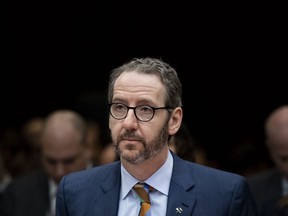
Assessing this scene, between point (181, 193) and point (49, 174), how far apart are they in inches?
119

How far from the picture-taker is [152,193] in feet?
15.2

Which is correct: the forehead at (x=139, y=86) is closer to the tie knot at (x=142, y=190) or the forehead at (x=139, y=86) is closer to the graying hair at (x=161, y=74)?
the graying hair at (x=161, y=74)

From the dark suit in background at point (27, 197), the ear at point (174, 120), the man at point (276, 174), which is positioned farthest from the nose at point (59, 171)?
the ear at point (174, 120)

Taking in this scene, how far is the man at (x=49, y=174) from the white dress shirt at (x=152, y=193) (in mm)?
2677

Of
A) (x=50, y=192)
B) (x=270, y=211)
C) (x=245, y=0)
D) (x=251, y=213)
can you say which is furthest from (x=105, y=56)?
(x=251, y=213)

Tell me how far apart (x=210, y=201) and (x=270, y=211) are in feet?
3.23

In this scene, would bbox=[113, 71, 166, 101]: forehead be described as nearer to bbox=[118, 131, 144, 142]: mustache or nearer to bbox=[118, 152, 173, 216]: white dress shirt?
bbox=[118, 131, 144, 142]: mustache

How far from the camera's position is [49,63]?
1205 cm

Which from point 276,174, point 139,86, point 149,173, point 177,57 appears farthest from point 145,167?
point 177,57

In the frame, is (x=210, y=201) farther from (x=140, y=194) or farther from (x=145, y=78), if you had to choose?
(x=145, y=78)

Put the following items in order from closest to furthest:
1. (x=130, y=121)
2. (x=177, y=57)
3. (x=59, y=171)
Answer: (x=130, y=121), (x=59, y=171), (x=177, y=57)

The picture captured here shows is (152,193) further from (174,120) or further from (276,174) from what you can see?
(276,174)

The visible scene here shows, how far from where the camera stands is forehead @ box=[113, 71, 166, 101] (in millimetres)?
4512

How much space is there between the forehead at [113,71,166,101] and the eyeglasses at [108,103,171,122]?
5 centimetres
